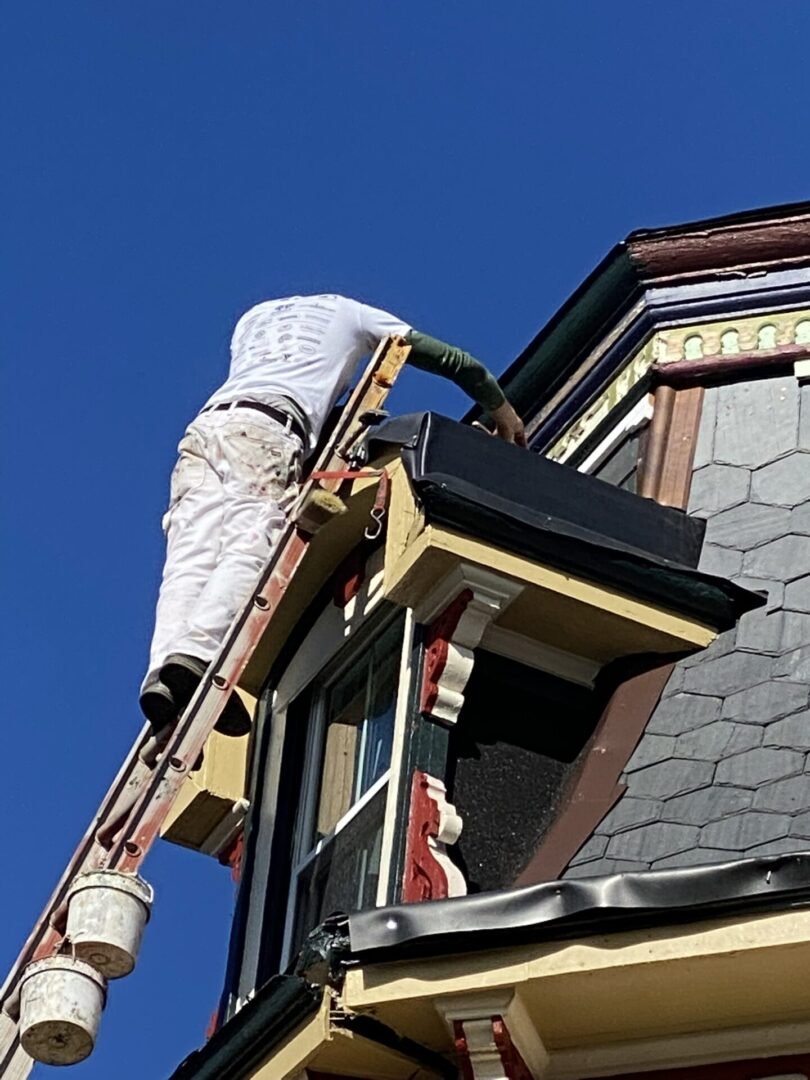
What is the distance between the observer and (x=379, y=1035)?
6547mm

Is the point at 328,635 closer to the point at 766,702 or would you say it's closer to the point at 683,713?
the point at 683,713

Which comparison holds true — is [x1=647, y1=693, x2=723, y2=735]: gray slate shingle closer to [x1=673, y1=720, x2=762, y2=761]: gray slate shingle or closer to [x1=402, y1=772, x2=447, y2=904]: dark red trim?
[x1=673, y1=720, x2=762, y2=761]: gray slate shingle

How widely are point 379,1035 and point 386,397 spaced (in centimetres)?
313

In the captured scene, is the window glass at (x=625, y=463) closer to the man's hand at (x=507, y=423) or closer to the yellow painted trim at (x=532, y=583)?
the man's hand at (x=507, y=423)

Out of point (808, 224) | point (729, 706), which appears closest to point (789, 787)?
point (729, 706)

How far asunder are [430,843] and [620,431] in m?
3.11

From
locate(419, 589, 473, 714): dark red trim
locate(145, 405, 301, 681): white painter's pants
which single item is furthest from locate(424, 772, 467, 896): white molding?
locate(145, 405, 301, 681): white painter's pants

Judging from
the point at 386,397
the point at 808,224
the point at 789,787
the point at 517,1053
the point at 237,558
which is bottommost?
the point at 517,1053

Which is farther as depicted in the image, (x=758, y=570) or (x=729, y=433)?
(x=729, y=433)

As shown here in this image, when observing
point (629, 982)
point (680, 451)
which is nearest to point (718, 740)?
point (629, 982)

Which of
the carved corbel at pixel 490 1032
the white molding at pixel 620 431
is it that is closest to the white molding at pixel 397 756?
the carved corbel at pixel 490 1032

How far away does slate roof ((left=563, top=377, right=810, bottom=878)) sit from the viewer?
7098 millimetres

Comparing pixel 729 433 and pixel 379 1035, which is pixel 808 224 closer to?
pixel 729 433

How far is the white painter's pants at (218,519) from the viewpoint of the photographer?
8602 millimetres
